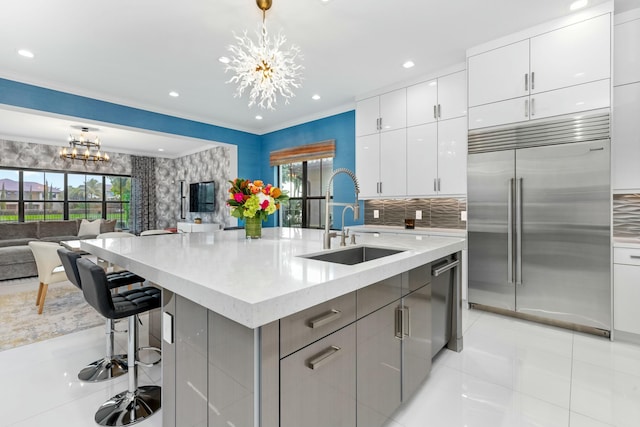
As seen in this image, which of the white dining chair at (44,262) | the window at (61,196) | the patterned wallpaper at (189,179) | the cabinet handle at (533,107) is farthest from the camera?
the patterned wallpaper at (189,179)

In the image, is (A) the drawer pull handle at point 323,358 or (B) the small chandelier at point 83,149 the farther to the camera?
(B) the small chandelier at point 83,149

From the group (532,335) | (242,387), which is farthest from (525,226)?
(242,387)

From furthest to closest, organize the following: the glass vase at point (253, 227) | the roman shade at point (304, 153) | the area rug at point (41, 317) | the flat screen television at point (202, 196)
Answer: the flat screen television at point (202, 196) → the roman shade at point (304, 153) → the area rug at point (41, 317) → the glass vase at point (253, 227)

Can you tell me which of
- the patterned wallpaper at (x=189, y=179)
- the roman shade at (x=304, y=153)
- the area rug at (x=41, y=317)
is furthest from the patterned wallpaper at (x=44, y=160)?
the roman shade at (x=304, y=153)

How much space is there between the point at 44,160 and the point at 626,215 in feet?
35.6

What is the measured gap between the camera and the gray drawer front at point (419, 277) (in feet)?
5.31

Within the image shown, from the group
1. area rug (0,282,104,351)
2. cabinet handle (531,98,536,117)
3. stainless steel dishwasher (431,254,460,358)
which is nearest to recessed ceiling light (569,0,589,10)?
cabinet handle (531,98,536,117)

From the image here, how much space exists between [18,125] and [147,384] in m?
6.79

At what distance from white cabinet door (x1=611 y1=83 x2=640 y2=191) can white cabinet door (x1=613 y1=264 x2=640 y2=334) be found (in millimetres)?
776

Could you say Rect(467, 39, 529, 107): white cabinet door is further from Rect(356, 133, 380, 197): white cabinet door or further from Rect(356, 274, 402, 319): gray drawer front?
Rect(356, 274, 402, 319): gray drawer front

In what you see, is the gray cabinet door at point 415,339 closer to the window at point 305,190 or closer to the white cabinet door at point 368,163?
the white cabinet door at point 368,163

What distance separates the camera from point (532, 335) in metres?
2.70

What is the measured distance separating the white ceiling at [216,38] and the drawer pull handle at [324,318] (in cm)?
256

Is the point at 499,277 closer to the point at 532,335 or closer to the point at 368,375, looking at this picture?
the point at 532,335
